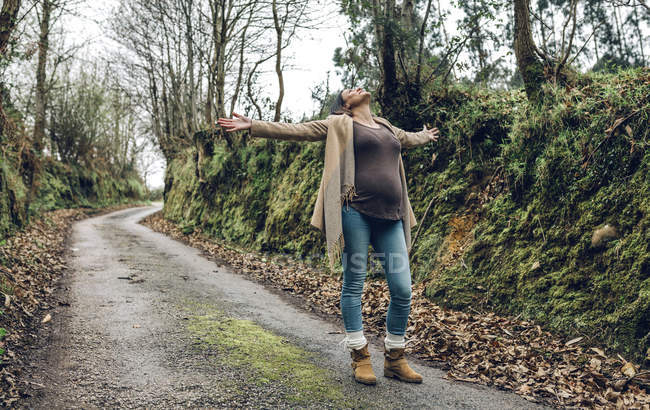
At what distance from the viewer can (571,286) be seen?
439 cm

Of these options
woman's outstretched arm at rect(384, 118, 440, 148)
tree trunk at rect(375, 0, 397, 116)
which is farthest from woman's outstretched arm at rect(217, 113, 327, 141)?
tree trunk at rect(375, 0, 397, 116)

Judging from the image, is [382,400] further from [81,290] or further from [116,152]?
[116,152]

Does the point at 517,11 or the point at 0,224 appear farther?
the point at 0,224

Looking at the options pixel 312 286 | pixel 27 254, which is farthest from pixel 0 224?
pixel 312 286

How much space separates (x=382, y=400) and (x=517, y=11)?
5.90 metres

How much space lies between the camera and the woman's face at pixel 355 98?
11.5ft

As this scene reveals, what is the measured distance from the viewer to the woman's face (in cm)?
349

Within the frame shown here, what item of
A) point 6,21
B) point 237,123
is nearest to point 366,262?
point 237,123

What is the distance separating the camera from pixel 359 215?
3.26m

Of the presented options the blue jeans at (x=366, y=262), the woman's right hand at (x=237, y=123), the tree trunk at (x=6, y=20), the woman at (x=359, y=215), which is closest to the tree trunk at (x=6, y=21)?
the tree trunk at (x=6, y=20)

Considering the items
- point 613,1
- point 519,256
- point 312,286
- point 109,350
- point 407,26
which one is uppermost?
point 407,26

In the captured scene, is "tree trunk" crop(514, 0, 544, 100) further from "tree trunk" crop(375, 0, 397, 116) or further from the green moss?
the green moss

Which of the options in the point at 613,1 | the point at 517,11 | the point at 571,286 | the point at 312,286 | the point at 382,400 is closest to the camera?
the point at 382,400

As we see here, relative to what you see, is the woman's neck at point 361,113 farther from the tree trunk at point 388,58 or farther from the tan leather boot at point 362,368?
the tree trunk at point 388,58
